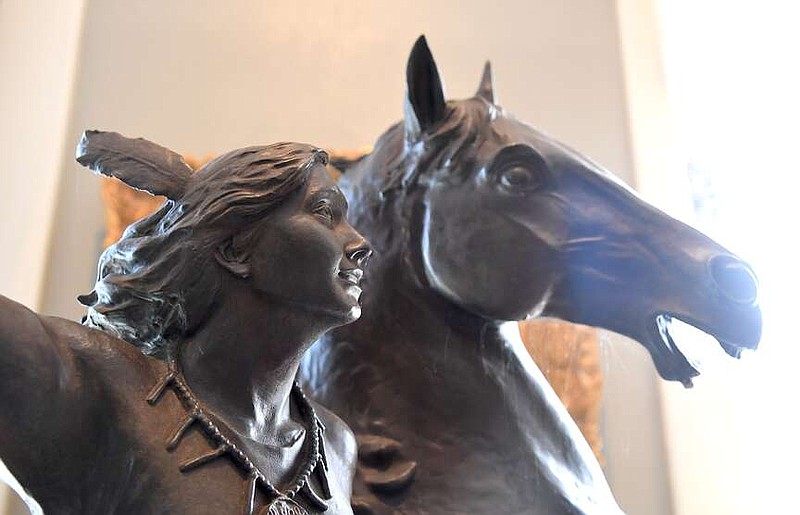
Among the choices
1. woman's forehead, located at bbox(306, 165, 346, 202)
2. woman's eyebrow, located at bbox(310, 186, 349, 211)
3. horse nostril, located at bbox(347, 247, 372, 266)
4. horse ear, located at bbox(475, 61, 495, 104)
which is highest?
horse ear, located at bbox(475, 61, 495, 104)

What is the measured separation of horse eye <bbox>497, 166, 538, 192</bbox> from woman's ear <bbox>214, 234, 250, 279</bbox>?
0.22 meters

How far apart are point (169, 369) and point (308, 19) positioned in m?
1.05

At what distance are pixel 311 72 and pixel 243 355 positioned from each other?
3.14 ft

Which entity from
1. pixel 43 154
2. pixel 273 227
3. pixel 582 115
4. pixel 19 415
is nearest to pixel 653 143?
pixel 582 115

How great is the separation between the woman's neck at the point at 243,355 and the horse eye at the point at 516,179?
0.68 ft

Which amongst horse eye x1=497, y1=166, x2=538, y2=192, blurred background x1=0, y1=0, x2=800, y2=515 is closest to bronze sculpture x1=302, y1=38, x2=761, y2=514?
horse eye x1=497, y1=166, x2=538, y2=192

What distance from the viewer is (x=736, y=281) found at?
22.9 inches

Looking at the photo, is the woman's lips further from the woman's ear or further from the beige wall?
the beige wall

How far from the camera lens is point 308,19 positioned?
4.76 ft

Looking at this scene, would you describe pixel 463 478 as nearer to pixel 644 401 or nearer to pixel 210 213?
pixel 210 213

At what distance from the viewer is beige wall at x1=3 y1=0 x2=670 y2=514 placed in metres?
1.32

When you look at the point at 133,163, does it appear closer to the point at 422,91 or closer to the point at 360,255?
the point at 360,255

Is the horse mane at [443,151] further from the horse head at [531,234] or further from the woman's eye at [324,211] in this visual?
the woman's eye at [324,211]

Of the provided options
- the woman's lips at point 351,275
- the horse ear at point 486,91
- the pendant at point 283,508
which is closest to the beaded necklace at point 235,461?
the pendant at point 283,508
